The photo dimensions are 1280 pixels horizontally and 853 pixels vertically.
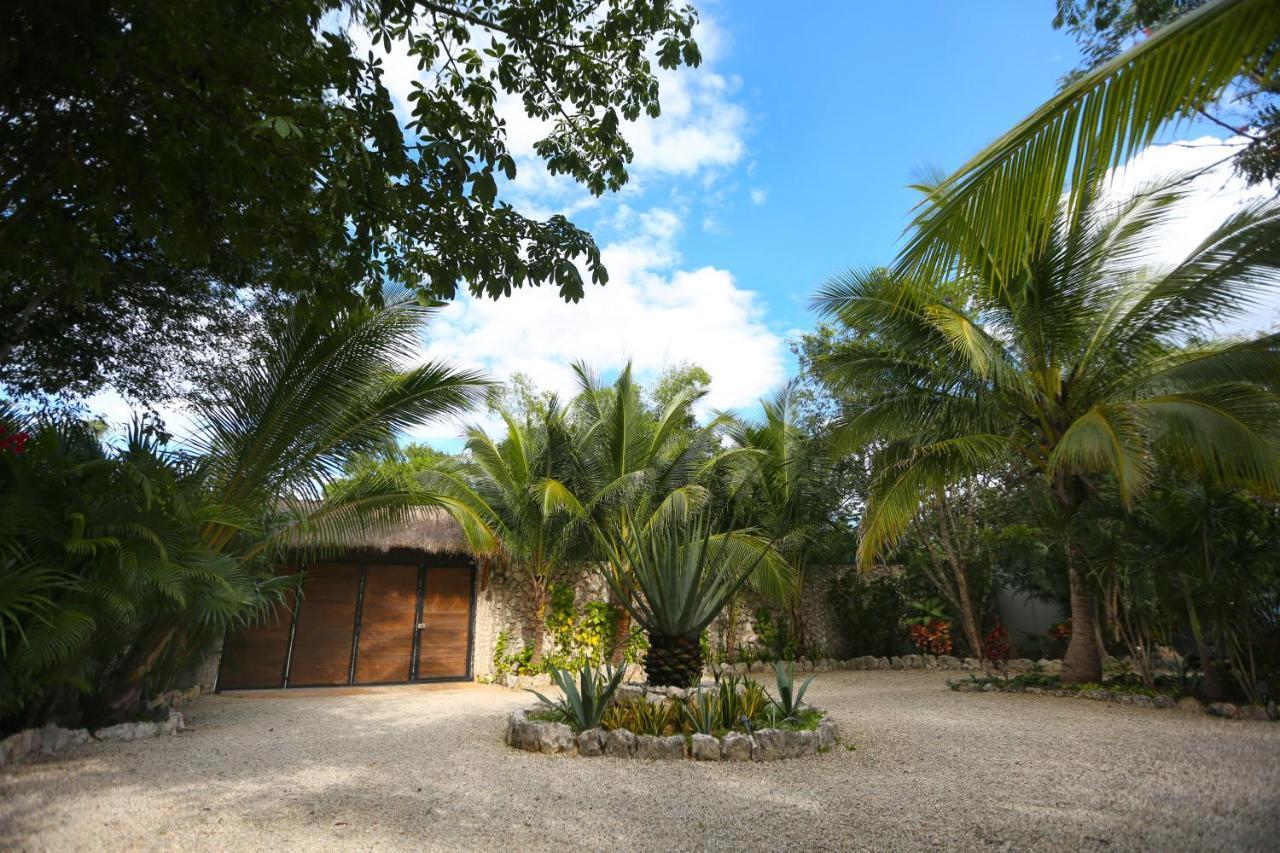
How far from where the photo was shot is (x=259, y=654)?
357 inches

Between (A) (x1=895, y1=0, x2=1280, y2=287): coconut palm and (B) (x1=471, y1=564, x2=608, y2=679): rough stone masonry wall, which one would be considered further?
(B) (x1=471, y1=564, x2=608, y2=679): rough stone masonry wall

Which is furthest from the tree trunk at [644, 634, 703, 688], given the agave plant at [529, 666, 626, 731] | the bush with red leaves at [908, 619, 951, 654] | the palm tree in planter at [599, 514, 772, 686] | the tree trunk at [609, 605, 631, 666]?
the bush with red leaves at [908, 619, 951, 654]

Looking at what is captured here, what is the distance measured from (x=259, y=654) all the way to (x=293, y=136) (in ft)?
27.2

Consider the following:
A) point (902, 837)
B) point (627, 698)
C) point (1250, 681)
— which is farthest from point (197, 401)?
point (1250, 681)

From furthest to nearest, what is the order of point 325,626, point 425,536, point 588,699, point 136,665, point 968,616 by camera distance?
point 968,616 < point 425,536 < point 325,626 < point 136,665 < point 588,699

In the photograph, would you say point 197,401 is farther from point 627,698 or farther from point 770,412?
point 770,412

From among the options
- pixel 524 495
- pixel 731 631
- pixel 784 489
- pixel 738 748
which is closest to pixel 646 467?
pixel 524 495

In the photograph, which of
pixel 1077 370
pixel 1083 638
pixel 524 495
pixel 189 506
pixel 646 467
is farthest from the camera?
pixel 646 467

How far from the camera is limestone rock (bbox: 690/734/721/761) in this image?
453cm

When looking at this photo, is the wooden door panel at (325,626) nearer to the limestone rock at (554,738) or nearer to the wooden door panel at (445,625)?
the wooden door panel at (445,625)

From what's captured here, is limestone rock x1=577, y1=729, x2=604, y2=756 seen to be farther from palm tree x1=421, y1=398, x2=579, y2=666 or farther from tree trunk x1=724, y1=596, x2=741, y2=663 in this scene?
tree trunk x1=724, y1=596, x2=741, y2=663

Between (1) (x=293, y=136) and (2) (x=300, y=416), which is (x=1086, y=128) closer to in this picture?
(1) (x=293, y=136)

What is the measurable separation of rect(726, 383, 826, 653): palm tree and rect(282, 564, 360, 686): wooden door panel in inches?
237

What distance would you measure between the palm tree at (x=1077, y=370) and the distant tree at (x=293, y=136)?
10.3 ft
